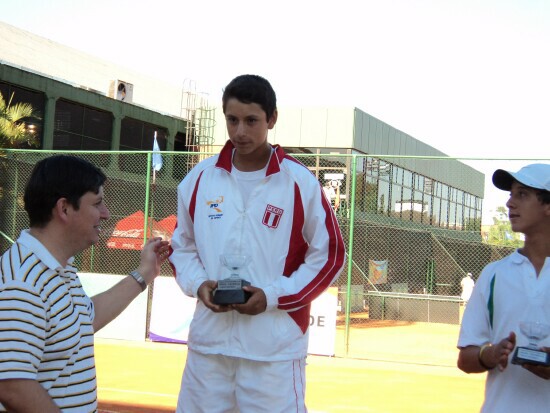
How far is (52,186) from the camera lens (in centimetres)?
255

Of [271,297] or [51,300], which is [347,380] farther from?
[51,300]

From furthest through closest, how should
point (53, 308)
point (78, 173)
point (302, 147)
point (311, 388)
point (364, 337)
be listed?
point (302, 147) < point (364, 337) < point (311, 388) < point (78, 173) < point (53, 308)

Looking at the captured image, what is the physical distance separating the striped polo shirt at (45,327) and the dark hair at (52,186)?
94mm

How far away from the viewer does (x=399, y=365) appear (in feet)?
41.9

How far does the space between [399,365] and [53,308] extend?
1095 cm

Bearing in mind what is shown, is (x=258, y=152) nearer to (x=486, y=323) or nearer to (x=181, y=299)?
(x=486, y=323)

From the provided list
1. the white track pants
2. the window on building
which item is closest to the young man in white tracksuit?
the white track pants

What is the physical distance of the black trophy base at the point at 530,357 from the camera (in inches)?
104

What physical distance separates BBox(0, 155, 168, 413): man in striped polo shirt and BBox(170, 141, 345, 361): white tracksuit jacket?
1.82 feet

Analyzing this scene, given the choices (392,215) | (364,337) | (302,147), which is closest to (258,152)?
(364,337)

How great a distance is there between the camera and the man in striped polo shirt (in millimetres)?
2303

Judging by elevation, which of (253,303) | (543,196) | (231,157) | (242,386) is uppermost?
(231,157)

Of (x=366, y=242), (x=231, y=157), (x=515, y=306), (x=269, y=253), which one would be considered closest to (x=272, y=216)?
(x=269, y=253)

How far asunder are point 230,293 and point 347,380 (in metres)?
8.15
